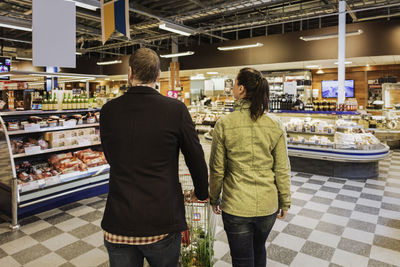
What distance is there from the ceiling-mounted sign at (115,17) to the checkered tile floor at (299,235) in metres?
2.83

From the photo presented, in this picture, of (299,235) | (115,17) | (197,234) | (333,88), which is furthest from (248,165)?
(333,88)

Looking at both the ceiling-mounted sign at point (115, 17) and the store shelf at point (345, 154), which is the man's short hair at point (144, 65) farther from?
the store shelf at point (345, 154)

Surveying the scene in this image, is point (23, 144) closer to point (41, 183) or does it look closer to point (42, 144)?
point (42, 144)

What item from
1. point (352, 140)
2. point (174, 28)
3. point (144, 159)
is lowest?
point (352, 140)

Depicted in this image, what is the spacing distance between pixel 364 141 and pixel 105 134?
6.13 metres

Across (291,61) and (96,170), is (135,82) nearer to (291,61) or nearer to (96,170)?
(96,170)

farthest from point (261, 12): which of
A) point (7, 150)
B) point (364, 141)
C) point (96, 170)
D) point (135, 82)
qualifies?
point (135, 82)

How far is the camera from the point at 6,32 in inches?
534

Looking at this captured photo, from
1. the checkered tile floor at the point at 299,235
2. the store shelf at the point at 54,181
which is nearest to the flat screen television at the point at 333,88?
the checkered tile floor at the point at 299,235

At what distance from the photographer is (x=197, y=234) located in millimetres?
2303

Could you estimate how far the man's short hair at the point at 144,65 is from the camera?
134cm

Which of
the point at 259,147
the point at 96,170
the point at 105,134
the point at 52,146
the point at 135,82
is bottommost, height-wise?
the point at 96,170

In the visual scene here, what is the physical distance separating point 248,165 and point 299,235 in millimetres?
2259

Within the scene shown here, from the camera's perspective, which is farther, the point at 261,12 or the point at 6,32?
the point at 6,32
